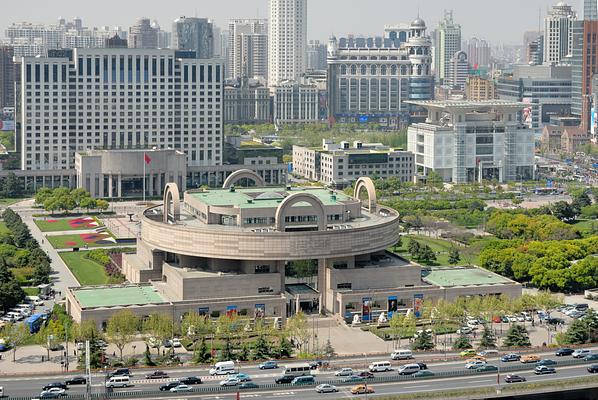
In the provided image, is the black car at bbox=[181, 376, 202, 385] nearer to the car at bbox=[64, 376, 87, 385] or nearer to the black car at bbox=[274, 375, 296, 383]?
the black car at bbox=[274, 375, 296, 383]

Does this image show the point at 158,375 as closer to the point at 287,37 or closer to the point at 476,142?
the point at 476,142

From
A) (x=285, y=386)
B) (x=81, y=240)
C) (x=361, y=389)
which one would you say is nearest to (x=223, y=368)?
(x=285, y=386)

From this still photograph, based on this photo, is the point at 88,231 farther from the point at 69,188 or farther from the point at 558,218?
the point at 558,218

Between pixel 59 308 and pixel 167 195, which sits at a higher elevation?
pixel 167 195

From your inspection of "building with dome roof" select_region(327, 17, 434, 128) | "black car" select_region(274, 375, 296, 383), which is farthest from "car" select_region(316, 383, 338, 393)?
"building with dome roof" select_region(327, 17, 434, 128)

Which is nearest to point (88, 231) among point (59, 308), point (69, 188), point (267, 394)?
point (69, 188)
